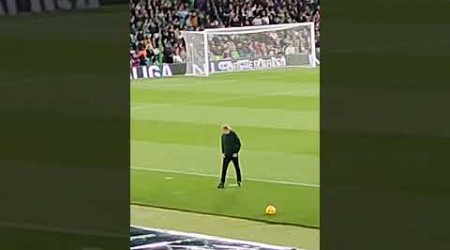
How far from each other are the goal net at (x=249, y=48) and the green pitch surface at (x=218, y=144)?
6.41ft

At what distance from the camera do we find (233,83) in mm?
27719

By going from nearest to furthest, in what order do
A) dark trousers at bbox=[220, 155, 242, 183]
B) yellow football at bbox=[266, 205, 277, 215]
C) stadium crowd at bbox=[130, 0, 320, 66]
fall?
yellow football at bbox=[266, 205, 277, 215]
dark trousers at bbox=[220, 155, 242, 183]
stadium crowd at bbox=[130, 0, 320, 66]

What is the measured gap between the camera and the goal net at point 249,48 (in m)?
30.5

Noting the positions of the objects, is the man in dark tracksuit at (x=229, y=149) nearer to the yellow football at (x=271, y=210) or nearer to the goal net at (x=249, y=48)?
the yellow football at (x=271, y=210)

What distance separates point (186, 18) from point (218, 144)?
17.5m

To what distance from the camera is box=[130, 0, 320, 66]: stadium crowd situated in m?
30.9

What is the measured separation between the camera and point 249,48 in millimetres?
31438

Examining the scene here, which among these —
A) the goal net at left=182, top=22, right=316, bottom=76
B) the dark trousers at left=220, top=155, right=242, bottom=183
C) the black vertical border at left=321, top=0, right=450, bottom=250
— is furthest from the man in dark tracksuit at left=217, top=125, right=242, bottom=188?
the goal net at left=182, top=22, right=316, bottom=76

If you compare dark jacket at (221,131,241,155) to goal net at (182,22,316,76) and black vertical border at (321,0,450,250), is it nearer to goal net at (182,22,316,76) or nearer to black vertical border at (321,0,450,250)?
black vertical border at (321,0,450,250)

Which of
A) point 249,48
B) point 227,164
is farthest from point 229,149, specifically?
point 249,48

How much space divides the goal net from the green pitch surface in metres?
1.95
